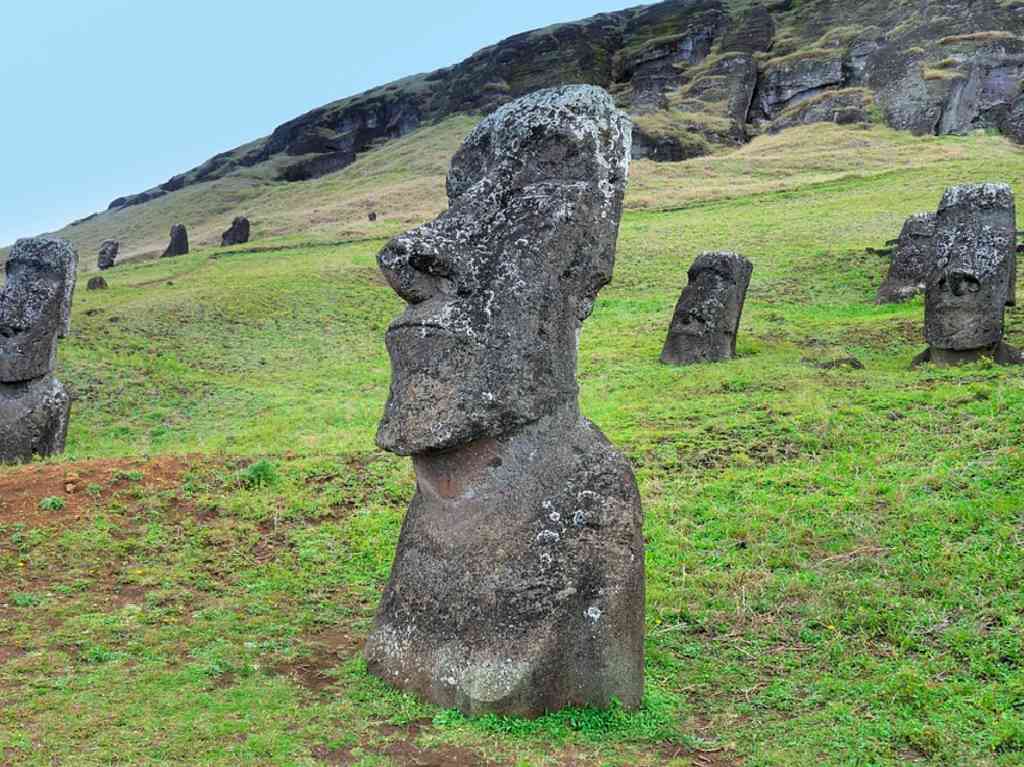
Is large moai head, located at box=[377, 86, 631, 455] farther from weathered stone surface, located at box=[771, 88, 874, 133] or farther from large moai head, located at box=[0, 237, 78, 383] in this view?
weathered stone surface, located at box=[771, 88, 874, 133]

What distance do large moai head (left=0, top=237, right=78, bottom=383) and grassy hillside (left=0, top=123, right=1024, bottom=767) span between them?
156 centimetres

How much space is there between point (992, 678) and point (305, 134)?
124291 mm

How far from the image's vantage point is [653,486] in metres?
10.0

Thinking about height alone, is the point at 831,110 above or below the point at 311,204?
below

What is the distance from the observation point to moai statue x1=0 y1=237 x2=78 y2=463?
1366 centimetres

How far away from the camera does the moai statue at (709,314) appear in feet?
59.7

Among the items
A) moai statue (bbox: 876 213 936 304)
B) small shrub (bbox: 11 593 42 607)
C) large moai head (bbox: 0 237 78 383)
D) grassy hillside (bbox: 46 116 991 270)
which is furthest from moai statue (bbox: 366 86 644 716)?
grassy hillside (bbox: 46 116 991 270)

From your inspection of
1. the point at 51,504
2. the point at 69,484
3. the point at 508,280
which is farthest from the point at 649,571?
the point at 69,484

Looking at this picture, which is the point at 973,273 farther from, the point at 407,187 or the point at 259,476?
the point at 407,187

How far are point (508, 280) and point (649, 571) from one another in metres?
3.51

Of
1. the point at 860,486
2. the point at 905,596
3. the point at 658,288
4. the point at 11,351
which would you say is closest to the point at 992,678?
the point at 905,596

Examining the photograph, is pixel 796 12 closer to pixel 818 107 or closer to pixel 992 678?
pixel 818 107

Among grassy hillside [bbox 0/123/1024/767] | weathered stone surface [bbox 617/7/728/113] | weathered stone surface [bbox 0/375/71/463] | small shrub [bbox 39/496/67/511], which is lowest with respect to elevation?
grassy hillside [bbox 0/123/1024/767]

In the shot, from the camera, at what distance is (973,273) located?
14.9 meters
